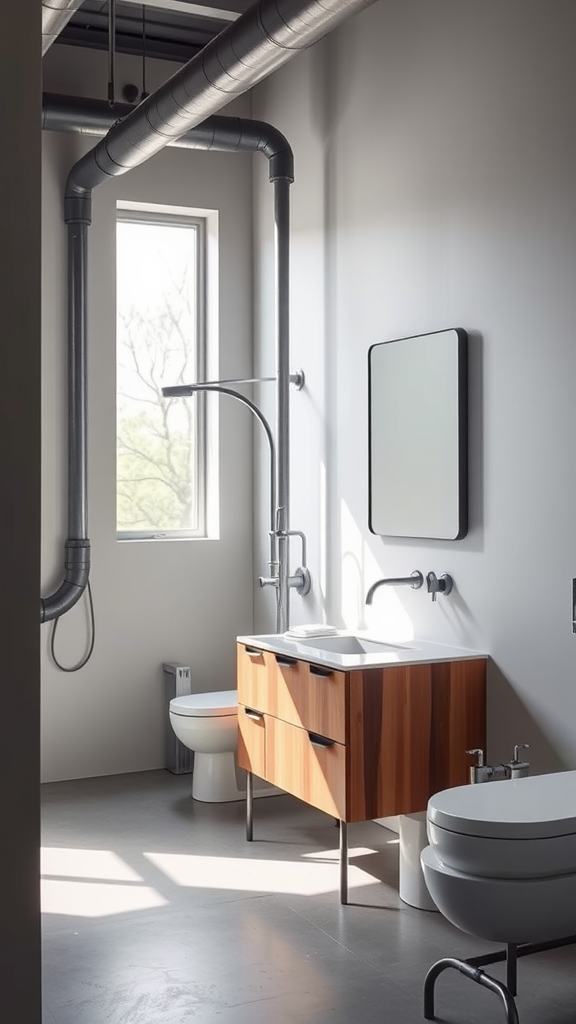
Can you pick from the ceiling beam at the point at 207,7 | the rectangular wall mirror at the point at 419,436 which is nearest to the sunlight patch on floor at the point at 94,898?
the rectangular wall mirror at the point at 419,436

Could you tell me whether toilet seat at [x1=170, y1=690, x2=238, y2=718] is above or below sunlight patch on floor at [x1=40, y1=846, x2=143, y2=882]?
above

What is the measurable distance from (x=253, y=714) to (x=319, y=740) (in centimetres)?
56

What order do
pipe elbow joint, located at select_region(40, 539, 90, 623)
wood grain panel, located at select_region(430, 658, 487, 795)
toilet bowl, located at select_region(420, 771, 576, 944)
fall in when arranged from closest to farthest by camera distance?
toilet bowl, located at select_region(420, 771, 576, 944) → wood grain panel, located at select_region(430, 658, 487, 795) → pipe elbow joint, located at select_region(40, 539, 90, 623)

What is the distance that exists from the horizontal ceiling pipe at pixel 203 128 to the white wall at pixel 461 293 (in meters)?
0.14

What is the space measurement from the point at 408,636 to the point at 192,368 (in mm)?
1995

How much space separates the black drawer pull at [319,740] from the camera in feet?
11.5

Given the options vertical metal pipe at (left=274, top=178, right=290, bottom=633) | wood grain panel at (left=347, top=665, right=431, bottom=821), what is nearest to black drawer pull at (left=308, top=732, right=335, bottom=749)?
wood grain panel at (left=347, top=665, right=431, bottom=821)

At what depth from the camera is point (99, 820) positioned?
14.3 ft

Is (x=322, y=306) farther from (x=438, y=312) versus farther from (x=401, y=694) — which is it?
(x=401, y=694)

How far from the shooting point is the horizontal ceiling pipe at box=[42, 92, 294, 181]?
14.3 ft

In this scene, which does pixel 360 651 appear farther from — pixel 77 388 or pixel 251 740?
pixel 77 388

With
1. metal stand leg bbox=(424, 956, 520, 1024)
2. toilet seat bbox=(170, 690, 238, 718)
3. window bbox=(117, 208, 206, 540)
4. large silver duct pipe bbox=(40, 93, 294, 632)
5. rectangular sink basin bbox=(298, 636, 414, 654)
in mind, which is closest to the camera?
metal stand leg bbox=(424, 956, 520, 1024)
